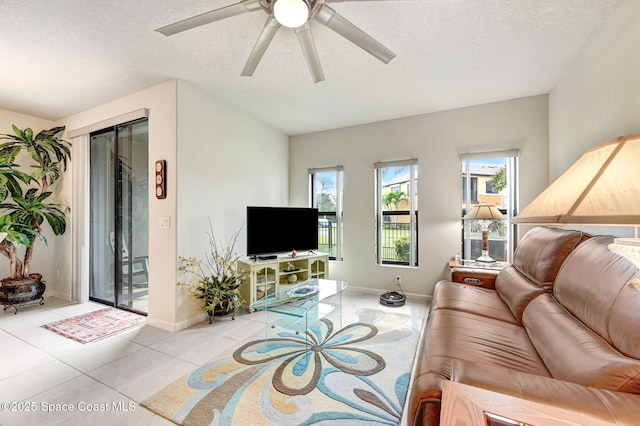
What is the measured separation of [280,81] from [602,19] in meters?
2.64

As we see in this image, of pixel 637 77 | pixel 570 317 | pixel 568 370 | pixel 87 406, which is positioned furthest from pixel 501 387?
pixel 87 406

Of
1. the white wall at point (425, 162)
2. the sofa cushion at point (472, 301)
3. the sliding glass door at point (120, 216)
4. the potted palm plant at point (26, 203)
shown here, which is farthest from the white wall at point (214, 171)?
the sofa cushion at point (472, 301)

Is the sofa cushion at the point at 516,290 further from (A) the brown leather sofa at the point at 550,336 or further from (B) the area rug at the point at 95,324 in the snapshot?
(B) the area rug at the point at 95,324

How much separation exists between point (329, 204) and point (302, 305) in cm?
248

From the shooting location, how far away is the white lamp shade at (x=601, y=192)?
0.76 m

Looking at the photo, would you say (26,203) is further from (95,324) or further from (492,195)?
(492,195)

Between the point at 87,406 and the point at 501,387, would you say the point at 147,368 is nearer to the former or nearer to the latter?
the point at 87,406

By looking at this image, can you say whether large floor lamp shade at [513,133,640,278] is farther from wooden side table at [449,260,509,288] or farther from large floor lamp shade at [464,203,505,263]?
large floor lamp shade at [464,203,505,263]

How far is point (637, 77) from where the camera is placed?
1701 millimetres

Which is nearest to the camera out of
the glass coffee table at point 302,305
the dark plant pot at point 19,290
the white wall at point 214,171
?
the glass coffee table at point 302,305

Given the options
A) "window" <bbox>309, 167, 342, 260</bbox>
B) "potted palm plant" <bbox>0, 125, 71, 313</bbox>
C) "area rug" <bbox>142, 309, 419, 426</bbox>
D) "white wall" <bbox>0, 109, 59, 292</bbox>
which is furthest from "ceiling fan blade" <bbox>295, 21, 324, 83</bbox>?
"white wall" <bbox>0, 109, 59, 292</bbox>

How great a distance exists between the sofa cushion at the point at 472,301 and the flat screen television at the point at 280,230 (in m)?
2.02

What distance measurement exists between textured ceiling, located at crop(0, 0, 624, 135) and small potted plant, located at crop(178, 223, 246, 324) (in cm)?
183

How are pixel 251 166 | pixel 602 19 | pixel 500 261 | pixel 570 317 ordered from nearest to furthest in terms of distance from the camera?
pixel 570 317 < pixel 602 19 < pixel 500 261 < pixel 251 166
